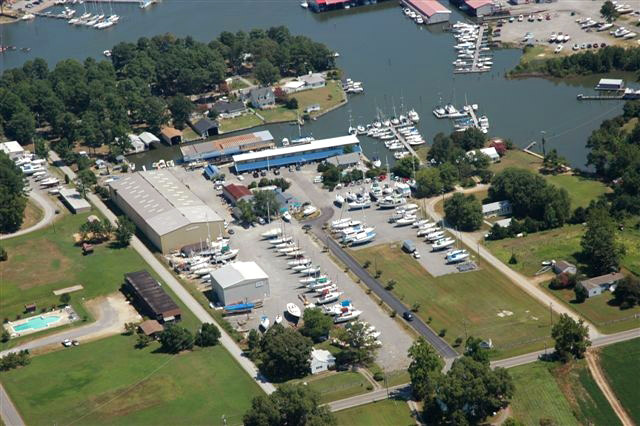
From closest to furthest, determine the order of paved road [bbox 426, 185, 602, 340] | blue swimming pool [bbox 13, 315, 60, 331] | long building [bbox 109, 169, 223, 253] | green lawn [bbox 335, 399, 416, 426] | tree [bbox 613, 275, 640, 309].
A: green lawn [bbox 335, 399, 416, 426], paved road [bbox 426, 185, 602, 340], tree [bbox 613, 275, 640, 309], blue swimming pool [bbox 13, 315, 60, 331], long building [bbox 109, 169, 223, 253]

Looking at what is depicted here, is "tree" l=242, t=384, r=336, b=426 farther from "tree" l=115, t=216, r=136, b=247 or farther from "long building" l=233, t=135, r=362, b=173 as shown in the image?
"long building" l=233, t=135, r=362, b=173

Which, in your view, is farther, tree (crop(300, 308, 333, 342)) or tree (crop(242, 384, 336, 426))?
tree (crop(300, 308, 333, 342))

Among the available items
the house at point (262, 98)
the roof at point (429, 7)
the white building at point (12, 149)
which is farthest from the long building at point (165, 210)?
the roof at point (429, 7)

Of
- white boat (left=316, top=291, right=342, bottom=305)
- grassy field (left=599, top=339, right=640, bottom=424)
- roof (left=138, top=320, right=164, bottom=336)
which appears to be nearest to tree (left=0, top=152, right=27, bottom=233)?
roof (left=138, top=320, right=164, bottom=336)

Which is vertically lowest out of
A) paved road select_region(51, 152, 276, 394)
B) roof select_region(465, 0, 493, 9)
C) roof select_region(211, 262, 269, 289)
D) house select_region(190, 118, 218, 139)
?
paved road select_region(51, 152, 276, 394)

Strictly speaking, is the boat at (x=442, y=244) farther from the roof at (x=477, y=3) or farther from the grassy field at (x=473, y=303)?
the roof at (x=477, y=3)

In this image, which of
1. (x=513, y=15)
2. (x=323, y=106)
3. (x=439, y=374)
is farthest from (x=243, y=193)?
(x=513, y=15)

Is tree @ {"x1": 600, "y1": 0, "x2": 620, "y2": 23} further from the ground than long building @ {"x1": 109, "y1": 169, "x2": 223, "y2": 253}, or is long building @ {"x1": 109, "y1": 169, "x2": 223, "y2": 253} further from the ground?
tree @ {"x1": 600, "y1": 0, "x2": 620, "y2": 23}


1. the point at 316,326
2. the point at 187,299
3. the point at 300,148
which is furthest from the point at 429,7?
the point at 316,326
